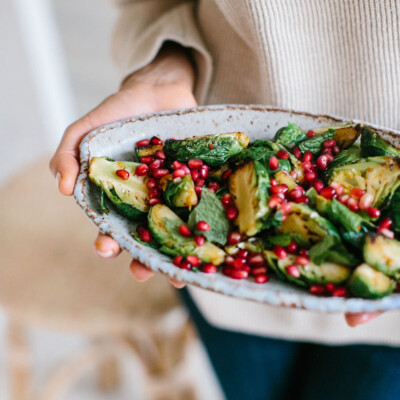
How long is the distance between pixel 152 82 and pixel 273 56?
0.53 meters

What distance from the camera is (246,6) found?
1.51 m

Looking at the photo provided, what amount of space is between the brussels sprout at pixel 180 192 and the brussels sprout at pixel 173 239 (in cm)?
3

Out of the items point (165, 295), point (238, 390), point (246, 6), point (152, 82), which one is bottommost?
point (238, 390)

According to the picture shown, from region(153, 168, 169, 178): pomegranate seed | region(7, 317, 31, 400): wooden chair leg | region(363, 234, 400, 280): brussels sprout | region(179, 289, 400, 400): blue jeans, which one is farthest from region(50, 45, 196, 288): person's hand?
region(7, 317, 31, 400): wooden chair leg

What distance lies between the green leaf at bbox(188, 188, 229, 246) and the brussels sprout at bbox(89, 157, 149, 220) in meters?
0.19

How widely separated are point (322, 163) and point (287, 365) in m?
1.10

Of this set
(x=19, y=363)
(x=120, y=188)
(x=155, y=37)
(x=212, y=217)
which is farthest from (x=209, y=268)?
(x=19, y=363)

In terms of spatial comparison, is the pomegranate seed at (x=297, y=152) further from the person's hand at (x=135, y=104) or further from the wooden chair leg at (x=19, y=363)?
the wooden chair leg at (x=19, y=363)

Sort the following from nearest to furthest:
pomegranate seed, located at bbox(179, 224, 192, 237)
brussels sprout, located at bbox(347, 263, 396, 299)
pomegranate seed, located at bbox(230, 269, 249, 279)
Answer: brussels sprout, located at bbox(347, 263, 396, 299) < pomegranate seed, located at bbox(230, 269, 249, 279) < pomegranate seed, located at bbox(179, 224, 192, 237)

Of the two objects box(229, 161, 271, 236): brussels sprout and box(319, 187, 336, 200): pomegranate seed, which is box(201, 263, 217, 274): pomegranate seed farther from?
box(319, 187, 336, 200): pomegranate seed

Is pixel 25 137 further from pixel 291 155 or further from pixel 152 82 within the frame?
pixel 291 155

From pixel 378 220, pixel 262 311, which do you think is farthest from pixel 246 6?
pixel 262 311

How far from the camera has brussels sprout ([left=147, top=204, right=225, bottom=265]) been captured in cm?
124

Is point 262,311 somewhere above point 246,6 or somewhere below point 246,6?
below
